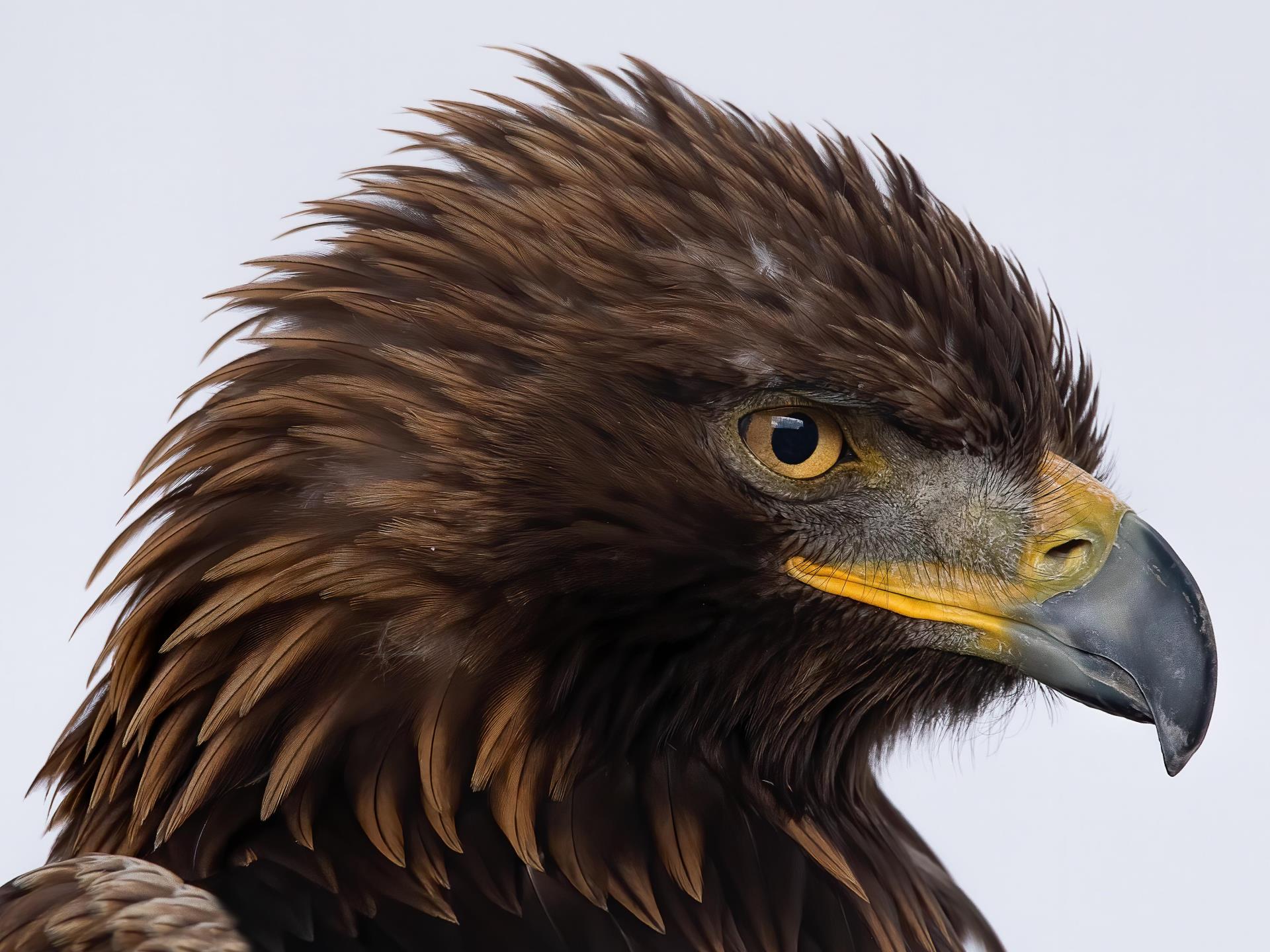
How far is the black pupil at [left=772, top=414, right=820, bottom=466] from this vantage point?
1957 mm

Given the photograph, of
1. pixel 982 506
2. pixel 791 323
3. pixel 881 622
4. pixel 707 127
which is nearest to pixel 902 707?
pixel 881 622

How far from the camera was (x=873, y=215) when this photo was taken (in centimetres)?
208

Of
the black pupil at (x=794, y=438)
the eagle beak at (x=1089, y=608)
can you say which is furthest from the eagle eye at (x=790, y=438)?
the eagle beak at (x=1089, y=608)

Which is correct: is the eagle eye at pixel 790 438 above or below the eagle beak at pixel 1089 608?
above

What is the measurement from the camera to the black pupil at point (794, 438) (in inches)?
77.0

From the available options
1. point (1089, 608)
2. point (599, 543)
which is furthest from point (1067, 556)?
point (599, 543)

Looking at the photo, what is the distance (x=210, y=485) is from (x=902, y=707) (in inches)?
40.4

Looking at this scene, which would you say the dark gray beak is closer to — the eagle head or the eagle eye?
the eagle head

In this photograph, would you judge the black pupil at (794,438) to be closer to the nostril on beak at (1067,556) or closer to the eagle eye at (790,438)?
the eagle eye at (790,438)

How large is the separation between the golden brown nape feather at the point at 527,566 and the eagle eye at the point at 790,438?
53 mm

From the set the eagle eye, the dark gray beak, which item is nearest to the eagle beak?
the dark gray beak

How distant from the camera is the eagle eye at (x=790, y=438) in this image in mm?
1957

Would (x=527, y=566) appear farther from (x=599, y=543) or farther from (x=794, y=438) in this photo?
(x=794, y=438)

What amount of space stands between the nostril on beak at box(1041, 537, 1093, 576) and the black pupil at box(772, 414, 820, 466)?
14.4 inches
